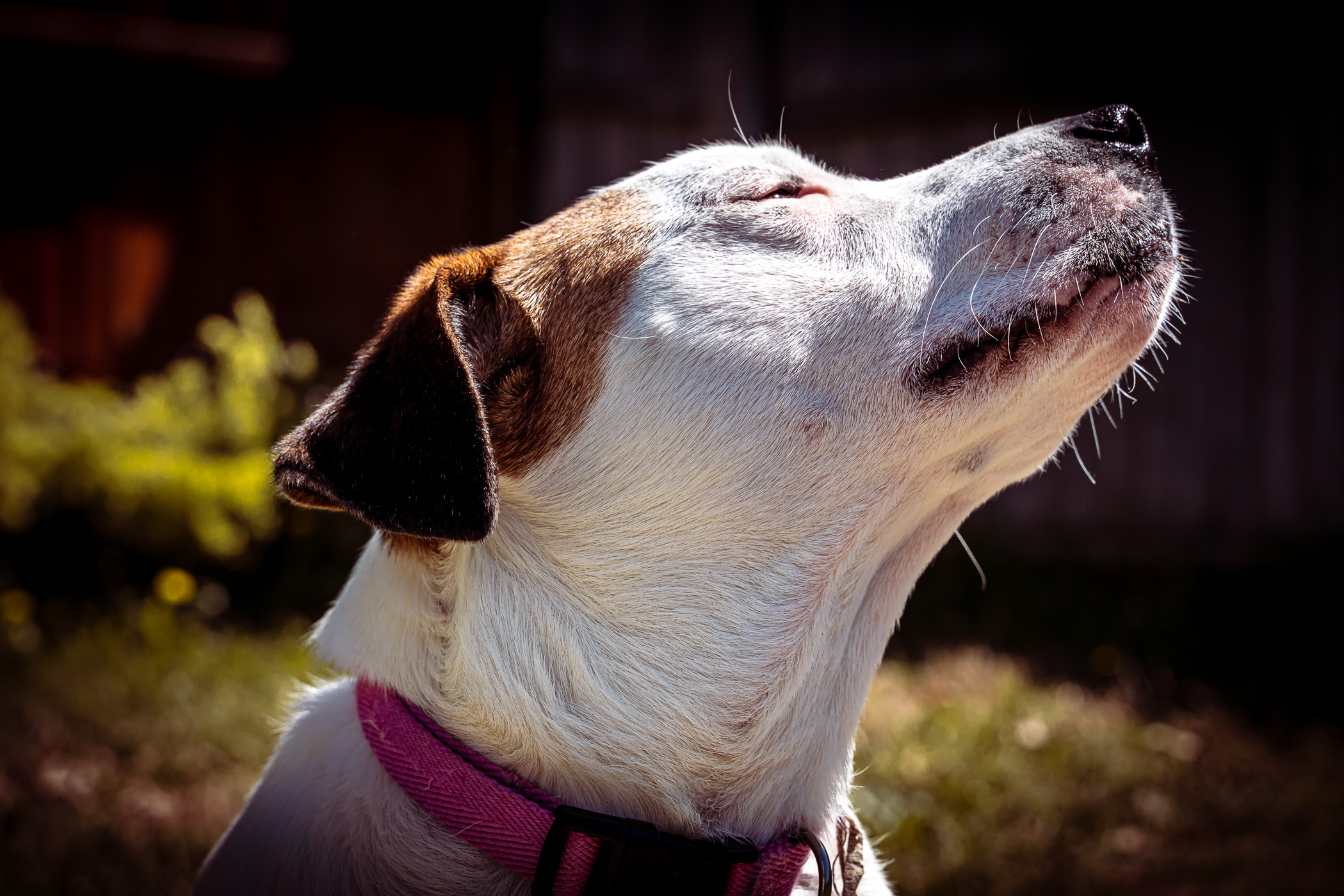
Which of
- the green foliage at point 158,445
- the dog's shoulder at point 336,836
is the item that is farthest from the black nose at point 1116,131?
the green foliage at point 158,445

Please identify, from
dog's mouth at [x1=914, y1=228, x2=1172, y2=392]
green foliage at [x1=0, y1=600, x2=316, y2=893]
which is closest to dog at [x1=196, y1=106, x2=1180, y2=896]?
dog's mouth at [x1=914, y1=228, x2=1172, y2=392]

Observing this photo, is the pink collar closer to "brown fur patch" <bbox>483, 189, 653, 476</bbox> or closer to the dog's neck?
the dog's neck

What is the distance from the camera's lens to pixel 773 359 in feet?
5.93

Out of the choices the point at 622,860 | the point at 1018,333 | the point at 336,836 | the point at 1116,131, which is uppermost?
the point at 1116,131

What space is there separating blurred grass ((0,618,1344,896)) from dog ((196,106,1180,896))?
60.5 inches

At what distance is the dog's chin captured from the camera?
68.9 inches

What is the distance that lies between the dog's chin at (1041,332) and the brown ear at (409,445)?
2.71 ft

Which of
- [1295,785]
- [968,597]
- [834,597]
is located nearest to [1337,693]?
[1295,785]

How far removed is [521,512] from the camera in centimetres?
188

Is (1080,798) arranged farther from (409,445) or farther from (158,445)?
(158,445)

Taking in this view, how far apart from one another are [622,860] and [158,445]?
15.4ft

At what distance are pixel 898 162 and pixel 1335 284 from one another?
2.82m

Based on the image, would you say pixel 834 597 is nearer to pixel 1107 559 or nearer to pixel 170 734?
pixel 170 734

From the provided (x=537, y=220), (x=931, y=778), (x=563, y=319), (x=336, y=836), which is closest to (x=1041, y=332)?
(x=563, y=319)
